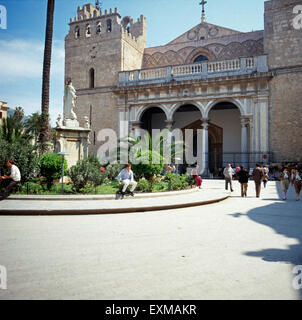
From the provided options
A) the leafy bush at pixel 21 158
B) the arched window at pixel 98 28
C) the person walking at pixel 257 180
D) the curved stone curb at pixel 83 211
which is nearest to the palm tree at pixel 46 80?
the leafy bush at pixel 21 158

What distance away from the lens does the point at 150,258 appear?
11.4 feet

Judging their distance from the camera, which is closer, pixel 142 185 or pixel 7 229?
pixel 7 229

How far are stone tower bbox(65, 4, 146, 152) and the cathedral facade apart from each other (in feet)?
0.30

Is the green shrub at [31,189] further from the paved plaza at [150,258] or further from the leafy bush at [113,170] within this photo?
the leafy bush at [113,170]

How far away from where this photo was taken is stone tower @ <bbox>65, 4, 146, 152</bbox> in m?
24.5

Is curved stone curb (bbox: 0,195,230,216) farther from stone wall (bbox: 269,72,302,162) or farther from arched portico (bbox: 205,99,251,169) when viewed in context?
arched portico (bbox: 205,99,251,169)

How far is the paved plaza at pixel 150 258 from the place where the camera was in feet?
8.39

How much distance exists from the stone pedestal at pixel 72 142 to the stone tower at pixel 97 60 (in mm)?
11573

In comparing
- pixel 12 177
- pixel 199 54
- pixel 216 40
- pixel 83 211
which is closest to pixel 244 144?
pixel 199 54

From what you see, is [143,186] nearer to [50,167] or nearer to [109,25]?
[50,167]

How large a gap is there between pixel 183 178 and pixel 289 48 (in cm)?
1423
